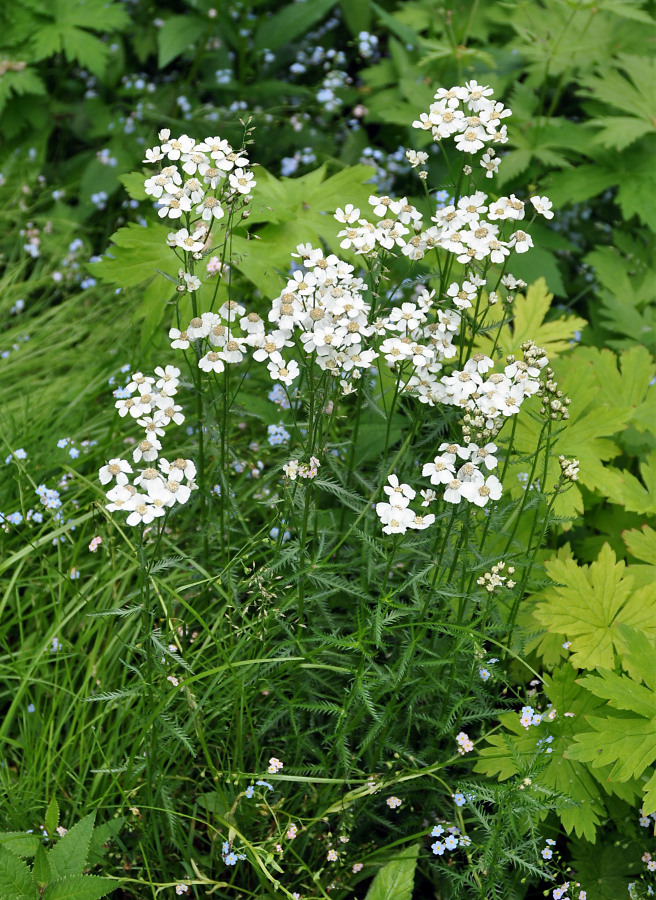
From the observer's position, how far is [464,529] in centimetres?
199

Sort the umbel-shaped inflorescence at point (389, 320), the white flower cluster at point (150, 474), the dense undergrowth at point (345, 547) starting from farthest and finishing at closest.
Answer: the dense undergrowth at point (345, 547)
the umbel-shaped inflorescence at point (389, 320)
the white flower cluster at point (150, 474)

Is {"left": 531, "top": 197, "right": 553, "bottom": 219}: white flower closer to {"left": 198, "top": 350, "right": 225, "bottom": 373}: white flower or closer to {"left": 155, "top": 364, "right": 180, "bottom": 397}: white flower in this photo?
{"left": 198, "top": 350, "right": 225, "bottom": 373}: white flower

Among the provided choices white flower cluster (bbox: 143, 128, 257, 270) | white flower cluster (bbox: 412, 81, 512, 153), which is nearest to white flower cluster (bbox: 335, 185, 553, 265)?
white flower cluster (bbox: 412, 81, 512, 153)

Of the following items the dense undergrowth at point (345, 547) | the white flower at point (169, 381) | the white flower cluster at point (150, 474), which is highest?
the white flower at point (169, 381)

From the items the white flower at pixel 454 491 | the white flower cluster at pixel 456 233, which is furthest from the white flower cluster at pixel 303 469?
the white flower cluster at pixel 456 233

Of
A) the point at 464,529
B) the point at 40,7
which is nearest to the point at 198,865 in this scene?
the point at 464,529

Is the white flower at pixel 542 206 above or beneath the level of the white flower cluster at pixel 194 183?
beneath

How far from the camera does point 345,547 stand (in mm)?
2514

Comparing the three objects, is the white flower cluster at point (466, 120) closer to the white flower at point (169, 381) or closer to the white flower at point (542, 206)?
the white flower at point (542, 206)

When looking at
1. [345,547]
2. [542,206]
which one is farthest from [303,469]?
[542,206]

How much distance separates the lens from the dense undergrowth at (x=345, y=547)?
1.98 meters

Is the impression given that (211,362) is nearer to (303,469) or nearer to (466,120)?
(303,469)

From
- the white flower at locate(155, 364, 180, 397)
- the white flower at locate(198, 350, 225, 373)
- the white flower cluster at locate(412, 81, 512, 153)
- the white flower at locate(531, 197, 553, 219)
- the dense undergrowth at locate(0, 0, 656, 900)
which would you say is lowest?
the dense undergrowth at locate(0, 0, 656, 900)

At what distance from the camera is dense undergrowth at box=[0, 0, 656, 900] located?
198cm
